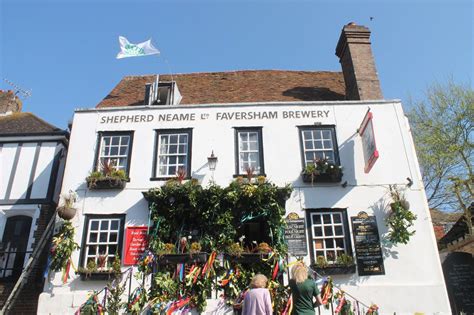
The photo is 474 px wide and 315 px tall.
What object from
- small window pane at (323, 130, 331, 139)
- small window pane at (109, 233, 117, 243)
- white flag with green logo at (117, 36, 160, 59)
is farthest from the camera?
white flag with green logo at (117, 36, 160, 59)

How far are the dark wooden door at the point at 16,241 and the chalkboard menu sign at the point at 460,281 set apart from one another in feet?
42.8

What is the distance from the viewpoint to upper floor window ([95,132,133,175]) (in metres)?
10.5

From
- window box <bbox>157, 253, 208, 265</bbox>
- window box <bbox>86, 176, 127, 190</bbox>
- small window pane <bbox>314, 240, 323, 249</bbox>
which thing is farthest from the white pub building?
window box <bbox>157, 253, 208, 265</bbox>

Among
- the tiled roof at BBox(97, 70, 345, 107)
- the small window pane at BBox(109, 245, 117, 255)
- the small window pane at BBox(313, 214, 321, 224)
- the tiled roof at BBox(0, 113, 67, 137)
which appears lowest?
the small window pane at BBox(109, 245, 117, 255)

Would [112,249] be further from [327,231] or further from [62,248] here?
[327,231]

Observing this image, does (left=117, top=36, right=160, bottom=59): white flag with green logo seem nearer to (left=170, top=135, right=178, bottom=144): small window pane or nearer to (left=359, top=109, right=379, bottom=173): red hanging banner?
(left=170, top=135, right=178, bottom=144): small window pane

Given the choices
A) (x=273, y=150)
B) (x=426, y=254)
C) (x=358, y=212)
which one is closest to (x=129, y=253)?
(x=273, y=150)

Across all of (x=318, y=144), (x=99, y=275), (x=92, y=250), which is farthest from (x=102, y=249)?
(x=318, y=144)

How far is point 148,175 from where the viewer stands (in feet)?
33.6

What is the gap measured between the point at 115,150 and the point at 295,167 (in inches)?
218

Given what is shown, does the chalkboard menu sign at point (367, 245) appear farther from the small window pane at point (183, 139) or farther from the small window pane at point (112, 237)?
the small window pane at point (112, 237)

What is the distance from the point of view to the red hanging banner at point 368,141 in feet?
30.1

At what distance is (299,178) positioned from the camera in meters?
10.0

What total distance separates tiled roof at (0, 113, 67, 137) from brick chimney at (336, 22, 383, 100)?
9.97m
